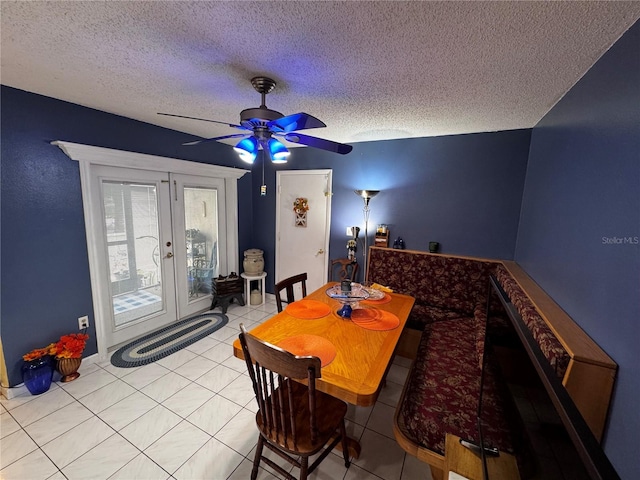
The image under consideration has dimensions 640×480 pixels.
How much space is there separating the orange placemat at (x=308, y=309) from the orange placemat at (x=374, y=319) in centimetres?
23

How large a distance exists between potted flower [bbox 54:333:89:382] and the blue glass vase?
0.08 m

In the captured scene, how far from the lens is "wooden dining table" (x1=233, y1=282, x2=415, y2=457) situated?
4.10 ft

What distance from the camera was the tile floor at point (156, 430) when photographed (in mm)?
1583

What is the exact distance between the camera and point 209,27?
1.18 meters

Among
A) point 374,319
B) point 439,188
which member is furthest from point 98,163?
point 439,188

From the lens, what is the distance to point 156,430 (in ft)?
6.04

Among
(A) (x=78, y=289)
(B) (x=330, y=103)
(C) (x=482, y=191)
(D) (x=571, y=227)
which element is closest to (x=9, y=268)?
(A) (x=78, y=289)

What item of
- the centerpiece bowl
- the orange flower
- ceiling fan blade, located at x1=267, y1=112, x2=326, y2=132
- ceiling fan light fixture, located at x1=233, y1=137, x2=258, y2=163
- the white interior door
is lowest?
the orange flower

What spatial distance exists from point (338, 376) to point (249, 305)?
300 cm

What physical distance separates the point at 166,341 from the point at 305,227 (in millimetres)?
2242

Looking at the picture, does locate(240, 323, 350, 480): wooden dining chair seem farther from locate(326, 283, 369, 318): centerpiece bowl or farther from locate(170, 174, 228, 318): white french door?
locate(170, 174, 228, 318): white french door

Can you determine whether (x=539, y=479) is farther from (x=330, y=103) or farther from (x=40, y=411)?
(x=40, y=411)

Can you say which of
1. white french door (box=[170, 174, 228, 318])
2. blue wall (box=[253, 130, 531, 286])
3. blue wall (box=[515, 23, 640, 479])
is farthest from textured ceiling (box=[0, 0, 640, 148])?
white french door (box=[170, 174, 228, 318])

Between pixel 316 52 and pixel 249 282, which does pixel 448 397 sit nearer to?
pixel 316 52
